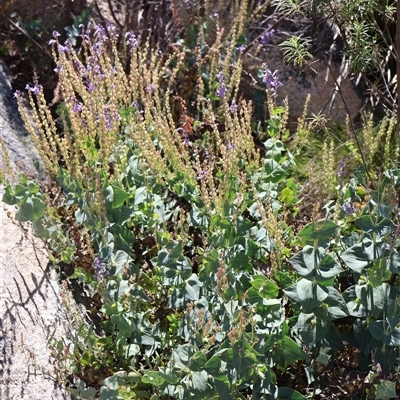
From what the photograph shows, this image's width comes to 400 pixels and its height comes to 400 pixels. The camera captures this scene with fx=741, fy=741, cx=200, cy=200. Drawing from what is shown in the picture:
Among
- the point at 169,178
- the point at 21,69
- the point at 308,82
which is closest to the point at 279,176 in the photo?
the point at 169,178

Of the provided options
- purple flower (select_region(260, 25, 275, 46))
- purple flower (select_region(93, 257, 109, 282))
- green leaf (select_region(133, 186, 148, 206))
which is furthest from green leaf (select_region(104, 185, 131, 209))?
purple flower (select_region(260, 25, 275, 46))

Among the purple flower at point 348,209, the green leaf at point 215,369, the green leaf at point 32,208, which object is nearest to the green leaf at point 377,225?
the purple flower at point 348,209

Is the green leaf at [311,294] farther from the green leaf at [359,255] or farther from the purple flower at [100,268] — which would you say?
the purple flower at [100,268]

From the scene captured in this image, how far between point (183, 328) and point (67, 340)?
584mm

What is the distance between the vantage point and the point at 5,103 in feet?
13.7

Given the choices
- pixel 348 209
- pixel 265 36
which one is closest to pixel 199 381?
pixel 348 209

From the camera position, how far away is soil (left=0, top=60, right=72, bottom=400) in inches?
113

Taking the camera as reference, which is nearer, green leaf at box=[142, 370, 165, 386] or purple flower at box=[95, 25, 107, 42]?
green leaf at box=[142, 370, 165, 386]

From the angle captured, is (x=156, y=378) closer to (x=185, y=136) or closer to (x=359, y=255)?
(x=359, y=255)

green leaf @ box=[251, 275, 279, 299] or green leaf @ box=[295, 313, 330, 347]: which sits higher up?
green leaf @ box=[251, 275, 279, 299]

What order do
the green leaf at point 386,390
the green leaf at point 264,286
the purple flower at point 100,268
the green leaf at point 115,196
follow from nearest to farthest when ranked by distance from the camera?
1. the green leaf at point 386,390
2. the green leaf at point 264,286
3. the purple flower at point 100,268
4. the green leaf at point 115,196

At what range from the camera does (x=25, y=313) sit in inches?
121

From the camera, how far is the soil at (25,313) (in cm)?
286

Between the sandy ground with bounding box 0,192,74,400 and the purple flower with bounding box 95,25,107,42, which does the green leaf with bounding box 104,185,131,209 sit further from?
the purple flower with bounding box 95,25,107,42
